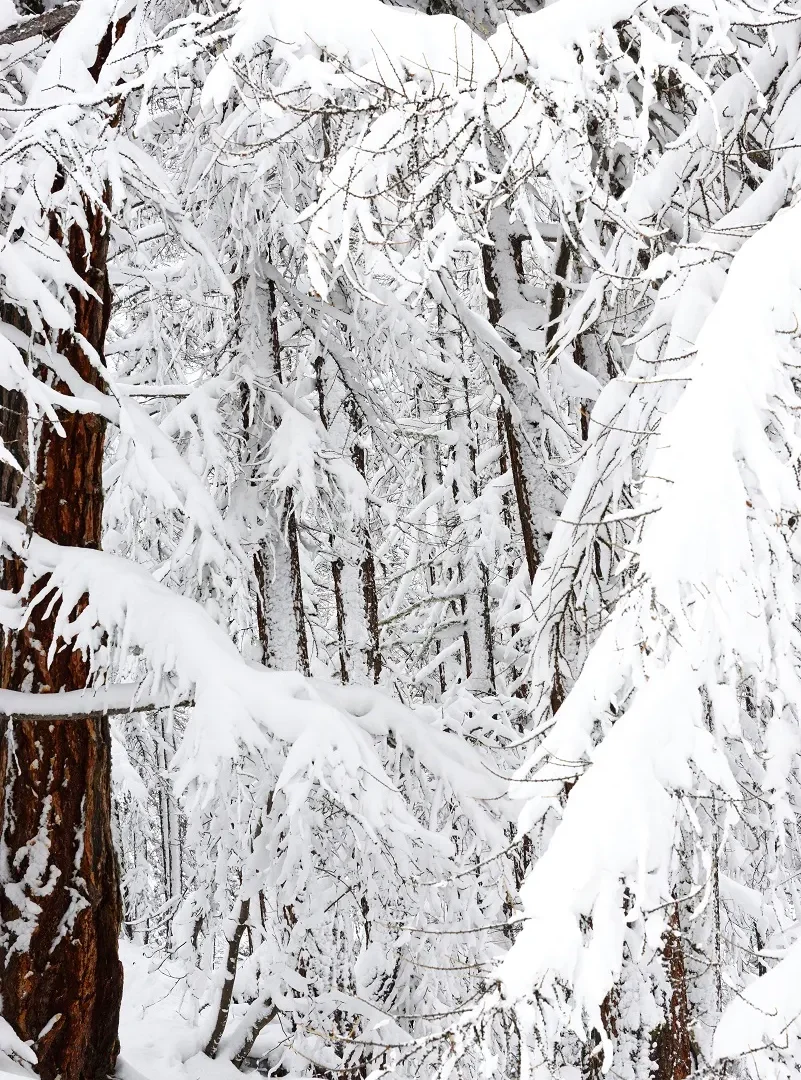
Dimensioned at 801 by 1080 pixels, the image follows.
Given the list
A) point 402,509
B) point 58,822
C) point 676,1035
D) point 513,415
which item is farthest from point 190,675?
point 402,509

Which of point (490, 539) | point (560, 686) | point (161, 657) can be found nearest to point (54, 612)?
point (161, 657)

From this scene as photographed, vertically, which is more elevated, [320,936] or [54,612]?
[54,612]

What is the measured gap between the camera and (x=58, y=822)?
4078mm

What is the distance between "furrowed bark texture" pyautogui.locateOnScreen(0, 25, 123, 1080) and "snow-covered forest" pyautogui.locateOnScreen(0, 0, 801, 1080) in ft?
0.05

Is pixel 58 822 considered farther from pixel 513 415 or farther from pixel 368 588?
pixel 368 588

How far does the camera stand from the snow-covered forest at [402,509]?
2.03m

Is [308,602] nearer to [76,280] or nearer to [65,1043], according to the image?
[65,1043]

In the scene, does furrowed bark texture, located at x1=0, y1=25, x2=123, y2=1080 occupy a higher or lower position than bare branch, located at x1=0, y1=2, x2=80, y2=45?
lower

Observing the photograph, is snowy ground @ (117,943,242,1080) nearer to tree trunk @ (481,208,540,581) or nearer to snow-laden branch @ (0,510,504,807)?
snow-laden branch @ (0,510,504,807)

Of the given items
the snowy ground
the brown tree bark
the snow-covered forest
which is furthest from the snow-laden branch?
the snowy ground

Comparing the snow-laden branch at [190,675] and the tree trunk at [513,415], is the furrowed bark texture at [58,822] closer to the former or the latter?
the snow-laden branch at [190,675]

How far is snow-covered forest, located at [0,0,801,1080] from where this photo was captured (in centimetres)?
203

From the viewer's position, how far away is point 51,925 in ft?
13.0

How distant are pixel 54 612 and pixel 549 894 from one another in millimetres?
2963
